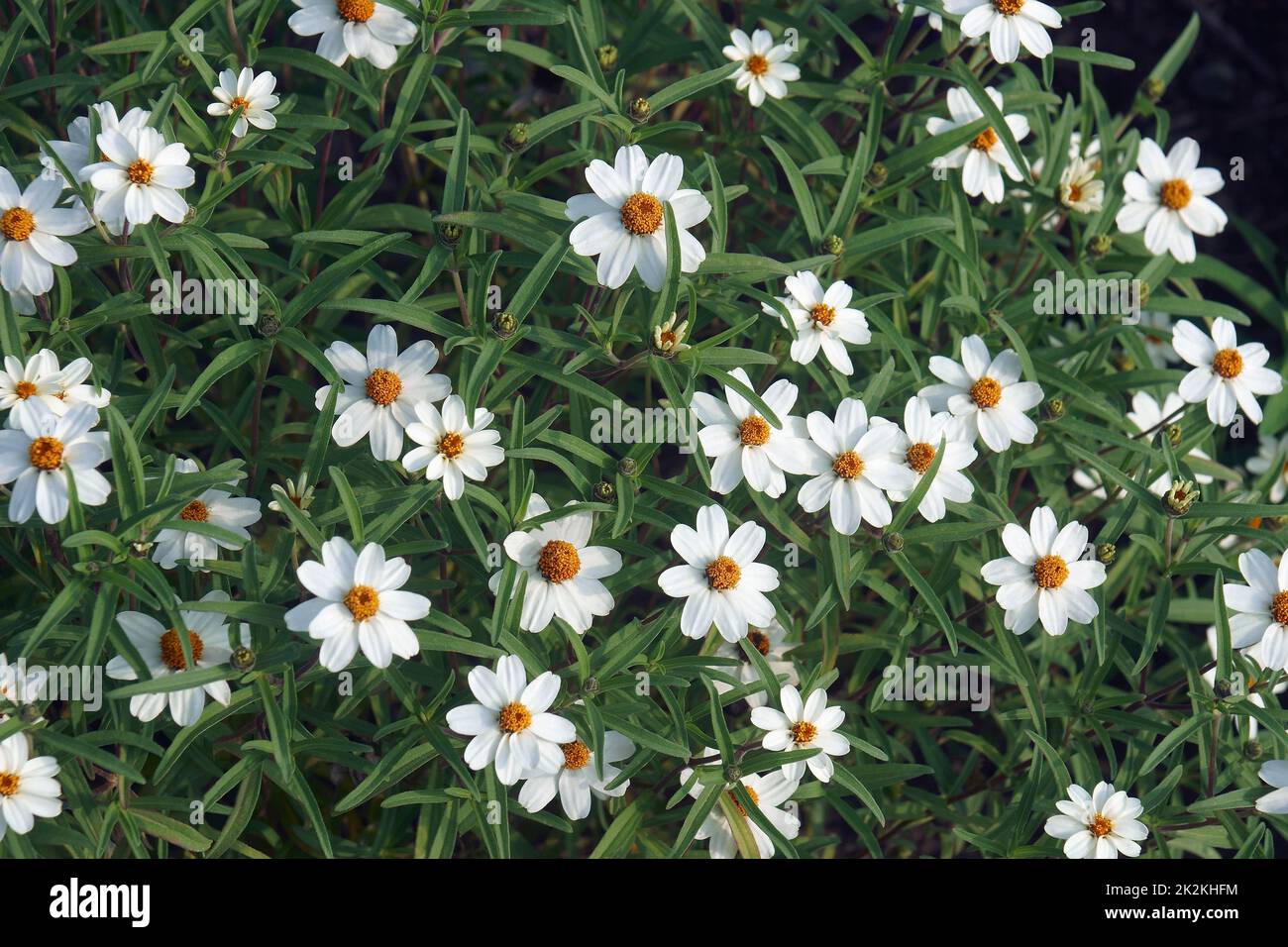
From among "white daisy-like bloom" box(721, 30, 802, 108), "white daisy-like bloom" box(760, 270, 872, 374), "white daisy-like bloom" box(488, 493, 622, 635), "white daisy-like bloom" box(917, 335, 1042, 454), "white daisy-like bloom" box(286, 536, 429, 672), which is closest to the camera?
"white daisy-like bloom" box(286, 536, 429, 672)

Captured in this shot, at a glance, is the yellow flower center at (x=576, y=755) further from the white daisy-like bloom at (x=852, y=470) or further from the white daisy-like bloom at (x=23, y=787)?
the white daisy-like bloom at (x=23, y=787)

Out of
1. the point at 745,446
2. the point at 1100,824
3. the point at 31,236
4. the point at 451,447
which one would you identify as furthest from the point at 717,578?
the point at 31,236

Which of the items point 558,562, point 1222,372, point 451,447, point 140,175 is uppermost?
point 140,175

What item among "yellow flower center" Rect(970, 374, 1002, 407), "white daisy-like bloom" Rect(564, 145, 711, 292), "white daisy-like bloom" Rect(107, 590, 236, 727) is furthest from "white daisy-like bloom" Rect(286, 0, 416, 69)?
"yellow flower center" Rect(970, 374, 1002, 407)

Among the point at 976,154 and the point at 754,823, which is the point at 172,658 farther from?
the point at 976,154

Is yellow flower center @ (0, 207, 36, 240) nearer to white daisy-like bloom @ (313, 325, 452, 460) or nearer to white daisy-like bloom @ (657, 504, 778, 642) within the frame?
white daisy-like bloom @ (313, 325, 452, 460)
